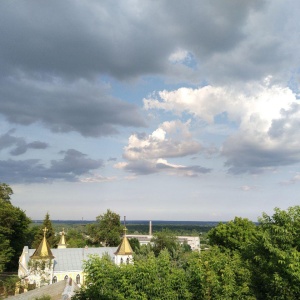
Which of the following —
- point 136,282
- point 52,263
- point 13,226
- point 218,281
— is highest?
point 13,226

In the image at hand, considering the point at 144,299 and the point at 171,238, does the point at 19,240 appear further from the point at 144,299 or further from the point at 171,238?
the point at 144,299

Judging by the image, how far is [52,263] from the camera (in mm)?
38656

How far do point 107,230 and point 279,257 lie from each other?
5032 centimetres

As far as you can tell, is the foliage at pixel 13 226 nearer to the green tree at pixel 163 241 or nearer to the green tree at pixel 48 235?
the green tree at pixel 48 235

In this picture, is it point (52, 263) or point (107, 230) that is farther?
point (107, 230)

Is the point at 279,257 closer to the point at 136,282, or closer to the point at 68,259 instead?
the point at 136,282

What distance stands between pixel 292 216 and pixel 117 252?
31514mm

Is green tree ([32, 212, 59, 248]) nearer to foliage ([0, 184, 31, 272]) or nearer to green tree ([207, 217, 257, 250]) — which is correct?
foliage ([0, 184, 31, 272])

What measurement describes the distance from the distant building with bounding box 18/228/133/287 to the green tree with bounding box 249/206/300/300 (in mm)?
20436

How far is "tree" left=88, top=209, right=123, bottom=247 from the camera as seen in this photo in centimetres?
6188

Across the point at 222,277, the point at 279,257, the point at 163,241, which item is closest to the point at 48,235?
the point at 163,241

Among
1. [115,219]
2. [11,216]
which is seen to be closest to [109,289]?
[11,216]

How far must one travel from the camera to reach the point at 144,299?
16.3m

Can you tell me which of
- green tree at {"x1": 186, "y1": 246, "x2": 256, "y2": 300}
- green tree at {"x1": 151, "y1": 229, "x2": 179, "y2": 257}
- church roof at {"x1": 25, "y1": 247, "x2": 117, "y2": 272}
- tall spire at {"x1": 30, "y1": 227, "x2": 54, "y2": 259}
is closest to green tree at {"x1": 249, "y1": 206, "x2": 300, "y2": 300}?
green tree at {"x1": 186, "y1": 246, "x2": 256, "y2": 300}
